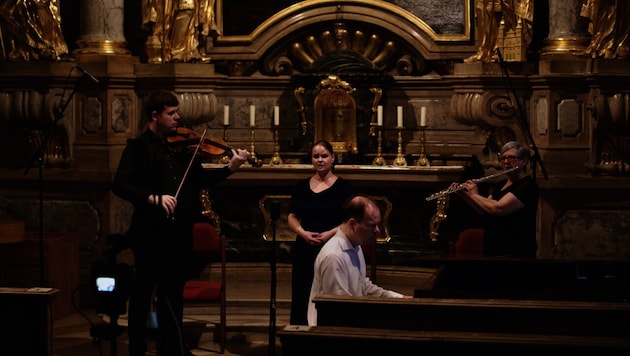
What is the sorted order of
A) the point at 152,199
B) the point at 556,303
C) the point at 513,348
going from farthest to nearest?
the point at 152,199 < the point at 556,303 < the point at 513,348

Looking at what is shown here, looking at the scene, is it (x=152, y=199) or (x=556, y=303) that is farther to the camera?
(x=152, y=199)

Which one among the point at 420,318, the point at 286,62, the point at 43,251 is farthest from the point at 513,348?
the point at 286,62

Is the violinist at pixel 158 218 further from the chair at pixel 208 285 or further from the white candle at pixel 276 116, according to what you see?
the white candle at pixel 276 116

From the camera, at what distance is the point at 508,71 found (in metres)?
10.3

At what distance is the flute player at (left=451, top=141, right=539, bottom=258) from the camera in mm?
7570

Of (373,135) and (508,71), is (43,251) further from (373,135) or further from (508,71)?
(508,71)

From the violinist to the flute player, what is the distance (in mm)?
1565

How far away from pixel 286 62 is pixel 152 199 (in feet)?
15.4

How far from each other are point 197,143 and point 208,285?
167 cm

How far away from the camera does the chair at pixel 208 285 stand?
27.6 feet

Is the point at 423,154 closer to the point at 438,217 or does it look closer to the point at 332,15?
the point at 438,217

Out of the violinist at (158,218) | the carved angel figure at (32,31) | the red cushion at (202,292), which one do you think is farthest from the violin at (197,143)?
the carved angel figure at (32,31)

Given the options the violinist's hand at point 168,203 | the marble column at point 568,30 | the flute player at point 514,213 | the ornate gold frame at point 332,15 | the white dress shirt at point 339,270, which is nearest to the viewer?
the white dress shirt at point 339,270

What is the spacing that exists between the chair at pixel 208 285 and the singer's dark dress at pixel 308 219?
0.74 meters
